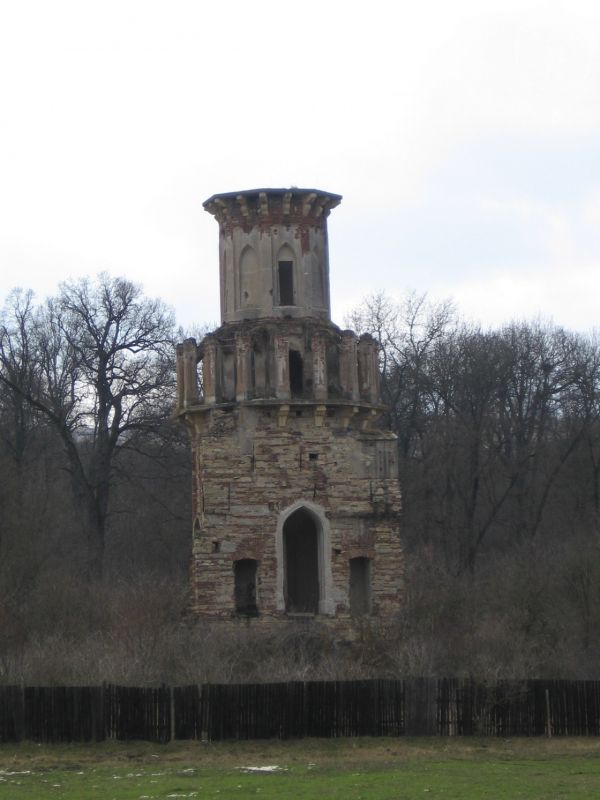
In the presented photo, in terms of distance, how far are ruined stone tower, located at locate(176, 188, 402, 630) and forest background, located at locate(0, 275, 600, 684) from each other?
2.02 meters

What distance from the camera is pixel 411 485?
45.9 metres

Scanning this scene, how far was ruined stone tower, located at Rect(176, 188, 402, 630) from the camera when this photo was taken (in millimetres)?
27734

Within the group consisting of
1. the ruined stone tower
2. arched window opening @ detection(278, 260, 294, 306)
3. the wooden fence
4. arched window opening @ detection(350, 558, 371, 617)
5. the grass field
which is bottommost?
the grass field

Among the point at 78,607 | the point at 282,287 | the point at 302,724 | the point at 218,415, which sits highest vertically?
the point at 282,287

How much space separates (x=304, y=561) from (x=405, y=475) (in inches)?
641

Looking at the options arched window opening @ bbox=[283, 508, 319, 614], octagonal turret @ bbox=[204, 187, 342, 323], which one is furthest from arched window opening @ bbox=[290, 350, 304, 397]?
arched window opening @ bbox=[283, 508, 319, 614]

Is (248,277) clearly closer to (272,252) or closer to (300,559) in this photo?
(272,252)

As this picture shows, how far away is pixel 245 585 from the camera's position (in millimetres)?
28156

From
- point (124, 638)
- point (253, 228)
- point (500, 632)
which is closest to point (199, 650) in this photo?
point (124, 638)

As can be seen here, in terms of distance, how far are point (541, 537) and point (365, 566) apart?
17594 mm

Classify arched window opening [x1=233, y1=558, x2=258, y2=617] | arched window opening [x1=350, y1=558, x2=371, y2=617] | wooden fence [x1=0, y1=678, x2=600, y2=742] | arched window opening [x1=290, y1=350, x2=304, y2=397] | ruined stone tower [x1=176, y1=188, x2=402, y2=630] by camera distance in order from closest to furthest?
wooden fence [x1=0, y1=678, x2=600, y2=742], ruined stone tower [x1=176, y1=188, x2=402, y2=630], arched window opening [x1=233, y1=558, x2=258, y2=617], arched window opening [x1=350, y1=558, x2=371, y2=617], arched window opening [x1=290, y1=350, x2=304, y2=397]

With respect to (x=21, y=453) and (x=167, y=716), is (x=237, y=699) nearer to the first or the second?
(x=167, y=716)

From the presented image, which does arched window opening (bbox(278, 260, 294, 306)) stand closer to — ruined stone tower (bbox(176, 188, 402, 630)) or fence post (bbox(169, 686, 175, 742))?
ruined stone tower (bbox(176, 188, 402, 630))

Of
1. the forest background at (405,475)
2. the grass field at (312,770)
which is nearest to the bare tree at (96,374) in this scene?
the forest background at (405,475)
